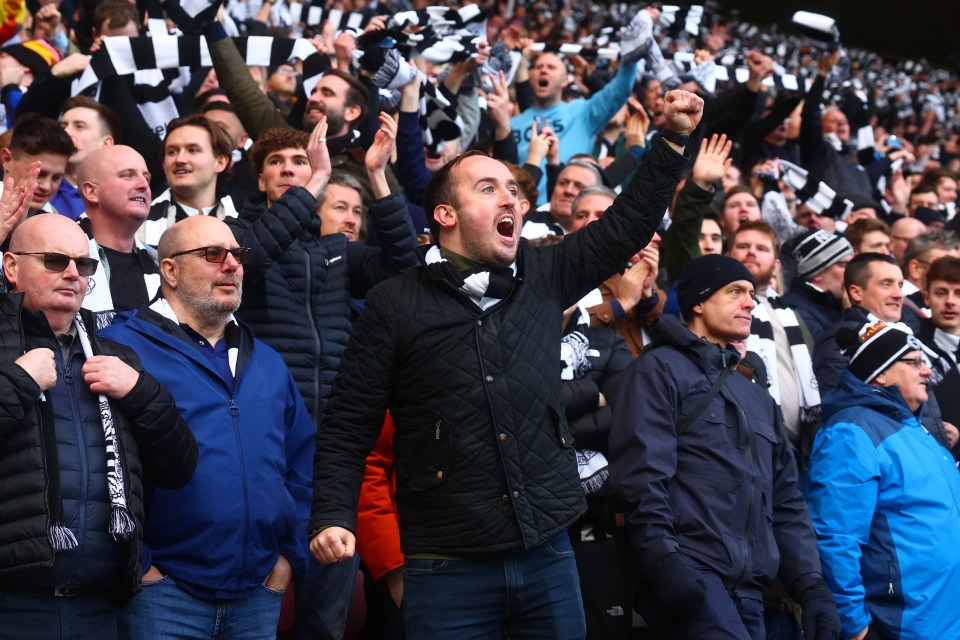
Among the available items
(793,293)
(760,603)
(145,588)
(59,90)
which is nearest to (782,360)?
(793,293)

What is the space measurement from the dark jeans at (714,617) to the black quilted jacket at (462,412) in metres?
0.75

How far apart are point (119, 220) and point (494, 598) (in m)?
2.23

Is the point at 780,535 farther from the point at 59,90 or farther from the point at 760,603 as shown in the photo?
the point at 59,90

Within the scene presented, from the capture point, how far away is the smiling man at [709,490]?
13.4 feet

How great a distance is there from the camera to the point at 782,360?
573 cm

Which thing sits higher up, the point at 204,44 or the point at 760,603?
the point at 204,44

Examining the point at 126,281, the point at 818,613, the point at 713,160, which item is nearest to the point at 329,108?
the point at 126,281

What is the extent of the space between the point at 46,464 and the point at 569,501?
4.91ft

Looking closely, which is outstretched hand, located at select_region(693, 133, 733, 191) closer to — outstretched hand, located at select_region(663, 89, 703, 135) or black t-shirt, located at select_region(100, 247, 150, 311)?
outstretched hand, located at select_region(663, 89, 703, 135)

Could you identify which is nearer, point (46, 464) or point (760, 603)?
point (46, 464)

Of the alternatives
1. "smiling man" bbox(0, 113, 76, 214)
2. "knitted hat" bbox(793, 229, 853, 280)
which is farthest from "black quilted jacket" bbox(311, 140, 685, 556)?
"knitted hat" bbox(793, 229, 853, 280)

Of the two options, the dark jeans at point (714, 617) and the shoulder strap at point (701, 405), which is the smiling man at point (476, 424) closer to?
the dark jeans at point (714, 617)

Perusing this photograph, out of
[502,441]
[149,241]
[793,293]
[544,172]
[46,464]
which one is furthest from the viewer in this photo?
[544,172]

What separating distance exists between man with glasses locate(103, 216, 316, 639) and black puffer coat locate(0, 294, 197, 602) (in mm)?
133
